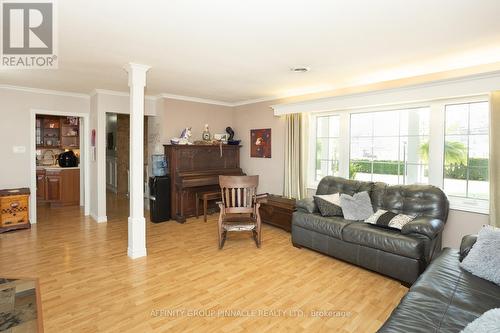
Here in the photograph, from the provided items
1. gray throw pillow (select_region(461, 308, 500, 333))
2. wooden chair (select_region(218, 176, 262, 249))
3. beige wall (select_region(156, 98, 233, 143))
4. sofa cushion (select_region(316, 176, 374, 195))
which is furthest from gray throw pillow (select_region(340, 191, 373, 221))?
beige wall (select_region(156, 98, 233, 143))

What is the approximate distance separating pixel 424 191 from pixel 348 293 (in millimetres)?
1663

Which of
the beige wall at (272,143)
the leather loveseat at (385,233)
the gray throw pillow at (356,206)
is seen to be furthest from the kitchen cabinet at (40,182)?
the gray throw pillow at (356,206)

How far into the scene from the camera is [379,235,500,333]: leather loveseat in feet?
5.07

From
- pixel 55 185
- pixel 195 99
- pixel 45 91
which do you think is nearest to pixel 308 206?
pixel 195 99

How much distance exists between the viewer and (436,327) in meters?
1.53

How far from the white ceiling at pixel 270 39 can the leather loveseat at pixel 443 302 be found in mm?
1956

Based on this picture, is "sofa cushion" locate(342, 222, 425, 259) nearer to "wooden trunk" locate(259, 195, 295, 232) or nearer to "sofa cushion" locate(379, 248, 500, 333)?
"sofa cushion" locate(379, 248, 500, 333)

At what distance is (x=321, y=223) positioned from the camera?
360cm

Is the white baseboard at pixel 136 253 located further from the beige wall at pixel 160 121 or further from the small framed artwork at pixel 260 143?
the small framed artwork at pixel 260 143

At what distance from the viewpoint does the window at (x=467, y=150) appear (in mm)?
3330

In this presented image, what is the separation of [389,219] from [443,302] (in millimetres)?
1553

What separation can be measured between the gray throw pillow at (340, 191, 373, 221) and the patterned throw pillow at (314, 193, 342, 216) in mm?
Result: 93

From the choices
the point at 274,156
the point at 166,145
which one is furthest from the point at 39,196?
the point at 274,156

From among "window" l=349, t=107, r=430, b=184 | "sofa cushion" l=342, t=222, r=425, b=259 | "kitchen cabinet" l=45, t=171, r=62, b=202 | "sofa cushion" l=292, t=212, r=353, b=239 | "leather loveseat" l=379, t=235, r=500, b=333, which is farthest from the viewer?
"kitchen cabinet" l=45, t=171, r=62, b=202
